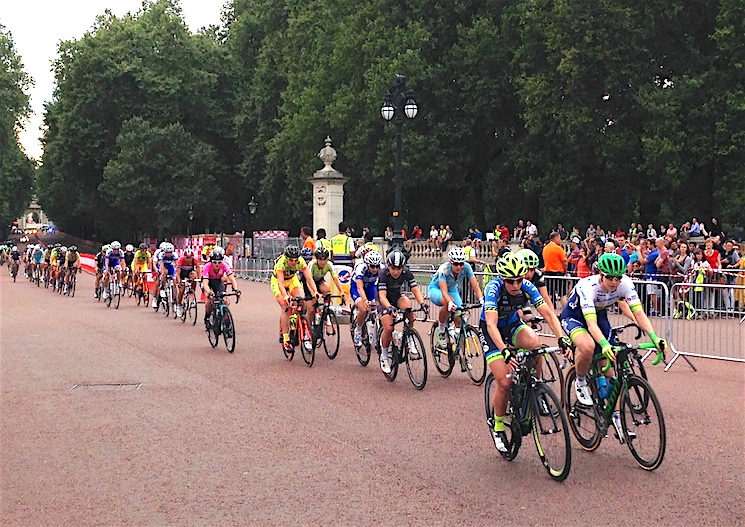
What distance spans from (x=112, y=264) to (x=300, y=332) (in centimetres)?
1467

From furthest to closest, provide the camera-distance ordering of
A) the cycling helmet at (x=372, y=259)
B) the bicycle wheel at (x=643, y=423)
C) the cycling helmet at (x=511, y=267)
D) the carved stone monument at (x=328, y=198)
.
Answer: the carved stone monument at (x=328, y=198) < the cycling helmet at (x=372, y=259) < the cycling helmet at (x=511, y=267) < the bicycle wheel at (x=643, y=423)

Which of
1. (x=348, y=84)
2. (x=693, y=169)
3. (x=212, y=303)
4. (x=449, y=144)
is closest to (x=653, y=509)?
(x=212, y=303)

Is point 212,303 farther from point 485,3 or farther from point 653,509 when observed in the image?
point 485,3

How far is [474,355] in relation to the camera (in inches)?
490

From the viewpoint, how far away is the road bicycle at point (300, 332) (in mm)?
14234

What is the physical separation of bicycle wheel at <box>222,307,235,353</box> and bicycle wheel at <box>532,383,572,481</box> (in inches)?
352

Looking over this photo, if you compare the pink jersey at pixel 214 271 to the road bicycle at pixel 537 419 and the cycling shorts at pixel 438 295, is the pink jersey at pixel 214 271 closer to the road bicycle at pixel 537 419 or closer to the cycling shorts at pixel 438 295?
the cycling shorts at pixel 438 295

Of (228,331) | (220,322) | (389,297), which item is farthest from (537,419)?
(220,322)

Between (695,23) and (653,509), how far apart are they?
3754 cm

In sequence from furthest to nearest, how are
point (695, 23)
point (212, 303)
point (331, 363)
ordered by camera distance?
point (695, 23), point (212, 303), point (331, 363)

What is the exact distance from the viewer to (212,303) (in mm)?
16516

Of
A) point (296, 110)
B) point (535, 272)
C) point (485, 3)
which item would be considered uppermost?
point (485, 3)

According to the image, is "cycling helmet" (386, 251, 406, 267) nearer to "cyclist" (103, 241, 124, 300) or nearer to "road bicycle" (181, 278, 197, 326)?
"road bicycle" (181, 278, 197, 326)

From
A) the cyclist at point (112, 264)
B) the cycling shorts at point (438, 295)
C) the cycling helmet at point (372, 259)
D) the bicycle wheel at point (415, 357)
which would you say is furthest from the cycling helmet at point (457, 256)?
the cyclist at point (112, 264)
